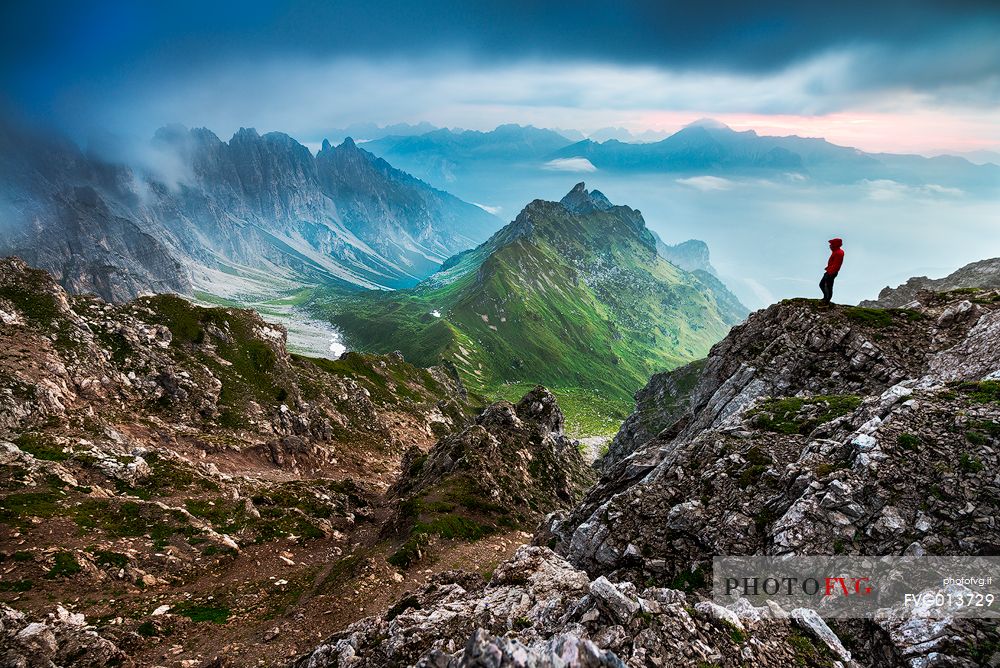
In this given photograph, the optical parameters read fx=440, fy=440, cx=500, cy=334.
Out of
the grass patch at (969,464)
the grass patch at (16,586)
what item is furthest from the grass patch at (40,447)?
the grass patch at (969,464)

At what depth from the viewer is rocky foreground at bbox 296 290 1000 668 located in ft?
46.7

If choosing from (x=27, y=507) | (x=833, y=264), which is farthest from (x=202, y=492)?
(x=833, y=264)

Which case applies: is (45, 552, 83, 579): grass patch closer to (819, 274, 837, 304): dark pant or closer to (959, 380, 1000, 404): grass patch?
(959, 380, 1000, 404): grass patch

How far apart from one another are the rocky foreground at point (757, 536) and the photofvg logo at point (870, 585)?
0.48 metres

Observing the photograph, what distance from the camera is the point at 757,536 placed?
2033 centimetres

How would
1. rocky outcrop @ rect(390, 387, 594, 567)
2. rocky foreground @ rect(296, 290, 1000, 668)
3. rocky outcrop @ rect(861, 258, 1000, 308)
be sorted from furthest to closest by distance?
rocky outcrop @ rect(861, 258, 1000, 308) < rocky outcrop @ rect(390, 387, 594, 567) < rocky foreground @ rect(296, 290, 1000, 668)

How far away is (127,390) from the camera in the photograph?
5578cm

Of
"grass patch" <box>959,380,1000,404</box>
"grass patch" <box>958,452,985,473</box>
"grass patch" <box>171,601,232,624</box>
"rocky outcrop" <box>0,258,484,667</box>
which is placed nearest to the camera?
"grass patch" <box>958,452,985,473</box>

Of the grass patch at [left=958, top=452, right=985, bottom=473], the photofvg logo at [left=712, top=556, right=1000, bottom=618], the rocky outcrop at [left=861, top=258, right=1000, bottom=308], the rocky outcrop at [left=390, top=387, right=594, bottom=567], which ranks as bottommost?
the rocky outcrop at [left=390, top=387, right=594, bottom=567]

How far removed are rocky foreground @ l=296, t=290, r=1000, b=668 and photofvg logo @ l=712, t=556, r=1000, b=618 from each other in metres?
0.48

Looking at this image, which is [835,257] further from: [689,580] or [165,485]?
[165,485]

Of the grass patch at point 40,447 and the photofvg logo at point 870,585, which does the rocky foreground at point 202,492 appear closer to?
the grass patch at point 40,447

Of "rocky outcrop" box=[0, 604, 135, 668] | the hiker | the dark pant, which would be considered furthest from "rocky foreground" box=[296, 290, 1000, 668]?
"rocky outcrop" box=[0, 604, 135, 668]

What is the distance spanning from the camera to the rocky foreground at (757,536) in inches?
561
